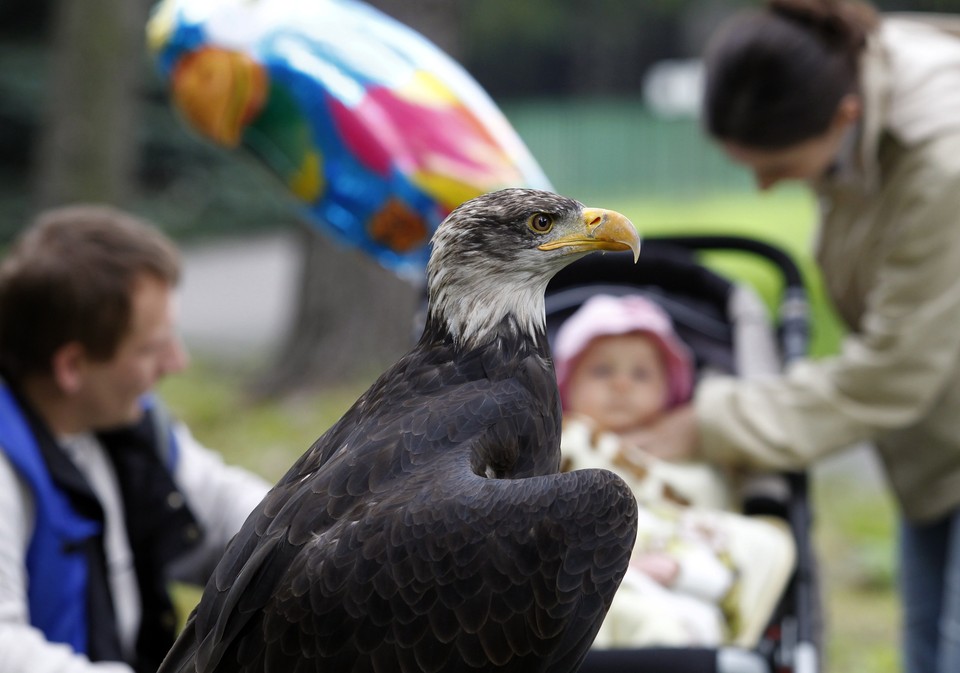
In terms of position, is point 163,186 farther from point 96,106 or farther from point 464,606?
point 464,606

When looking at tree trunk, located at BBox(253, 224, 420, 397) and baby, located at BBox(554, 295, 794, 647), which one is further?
tree trunk, located at BBox(253, 224, 420, 397)

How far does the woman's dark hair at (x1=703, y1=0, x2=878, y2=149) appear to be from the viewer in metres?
3.37

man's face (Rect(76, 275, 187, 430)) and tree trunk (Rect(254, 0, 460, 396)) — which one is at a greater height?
man's face (Rect(76, 275, 187, 430))

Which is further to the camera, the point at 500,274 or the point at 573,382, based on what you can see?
the point at 573,382

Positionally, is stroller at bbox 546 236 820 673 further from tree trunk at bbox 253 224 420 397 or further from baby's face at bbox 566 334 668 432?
tree trunk at bbox 253 224 420 397

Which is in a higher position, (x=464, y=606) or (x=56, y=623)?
(x=464, y=606)

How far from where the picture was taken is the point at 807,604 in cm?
328

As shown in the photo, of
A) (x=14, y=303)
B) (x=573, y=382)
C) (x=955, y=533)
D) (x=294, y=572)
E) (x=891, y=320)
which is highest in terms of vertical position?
(x=14, y=303)

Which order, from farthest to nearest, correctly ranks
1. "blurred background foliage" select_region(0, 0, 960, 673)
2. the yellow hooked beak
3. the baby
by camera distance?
"blurred background foliage" select_region(0, 0, 960, 673)
the baby
the yellow hooked beak

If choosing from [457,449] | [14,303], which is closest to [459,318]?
[457,449]

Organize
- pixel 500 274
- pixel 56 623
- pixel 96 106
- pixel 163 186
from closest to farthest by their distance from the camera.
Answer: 1. pixel 500 274
2. pixel 56 623
3. pixel 96 106
4. pixel 163 186

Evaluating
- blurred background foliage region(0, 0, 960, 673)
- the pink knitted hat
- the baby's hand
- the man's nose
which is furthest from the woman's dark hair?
the man's nose

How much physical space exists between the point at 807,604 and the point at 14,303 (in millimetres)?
2168

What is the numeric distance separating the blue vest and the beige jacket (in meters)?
1.81
